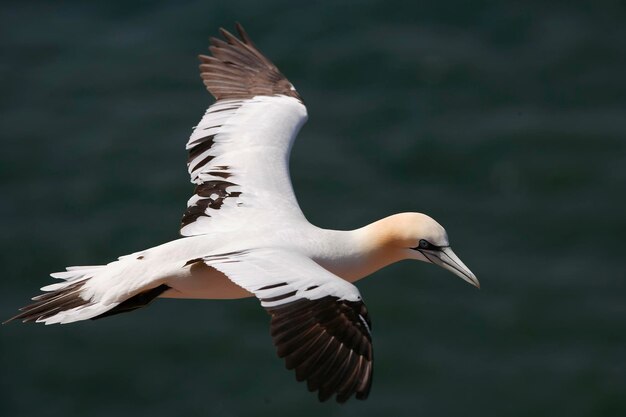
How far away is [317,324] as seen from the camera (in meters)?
10.2

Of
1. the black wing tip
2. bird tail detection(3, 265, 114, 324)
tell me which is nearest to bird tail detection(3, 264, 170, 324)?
bird tail detection(3, 265, 114, 324)

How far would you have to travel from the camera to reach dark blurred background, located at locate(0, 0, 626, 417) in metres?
17.4

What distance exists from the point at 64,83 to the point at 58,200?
197 centimetres

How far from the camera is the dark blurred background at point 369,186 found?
17.4 metres

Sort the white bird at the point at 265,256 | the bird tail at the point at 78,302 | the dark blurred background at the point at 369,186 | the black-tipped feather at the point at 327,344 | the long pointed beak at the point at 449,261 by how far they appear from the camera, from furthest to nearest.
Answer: the dark blurred background at the point at 369,186
the long pointed beak at the point at 449,261
the bird tail at the point at 78,302
the white bird at the point at 265,256
the black-tipped feather at the point at 327,344

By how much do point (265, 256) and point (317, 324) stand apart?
1030 millimetres

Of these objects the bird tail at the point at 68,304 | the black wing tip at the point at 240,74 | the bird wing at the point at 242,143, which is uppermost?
the black wing tip at the point at 240,74

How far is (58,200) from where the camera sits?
1894 centimetres

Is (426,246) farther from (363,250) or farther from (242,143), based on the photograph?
(242,143)

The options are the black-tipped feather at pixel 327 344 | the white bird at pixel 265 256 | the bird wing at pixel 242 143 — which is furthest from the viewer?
the bird wing at pixel 242 143

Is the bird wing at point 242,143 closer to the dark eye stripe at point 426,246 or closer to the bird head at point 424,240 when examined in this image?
the bird head at point 424,240

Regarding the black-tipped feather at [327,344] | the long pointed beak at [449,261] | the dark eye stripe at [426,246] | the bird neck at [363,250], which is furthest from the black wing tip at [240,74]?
the black-tipped feather at [327,344]

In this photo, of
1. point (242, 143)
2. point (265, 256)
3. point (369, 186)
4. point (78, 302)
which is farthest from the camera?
point (369, 186)

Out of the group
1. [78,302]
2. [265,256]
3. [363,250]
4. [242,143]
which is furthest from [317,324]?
[242,143]
